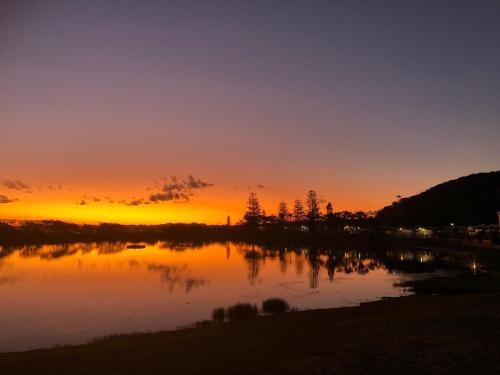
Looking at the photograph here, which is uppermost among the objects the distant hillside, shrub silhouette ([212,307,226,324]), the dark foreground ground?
the distant hillside

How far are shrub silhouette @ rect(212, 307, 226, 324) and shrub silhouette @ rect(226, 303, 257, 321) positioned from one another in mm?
338

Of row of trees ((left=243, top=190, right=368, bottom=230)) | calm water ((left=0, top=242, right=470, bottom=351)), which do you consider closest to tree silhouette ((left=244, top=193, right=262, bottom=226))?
row of trees ((left=243, top=190, right=368, bottom=230))

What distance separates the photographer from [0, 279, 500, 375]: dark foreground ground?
11.1 m

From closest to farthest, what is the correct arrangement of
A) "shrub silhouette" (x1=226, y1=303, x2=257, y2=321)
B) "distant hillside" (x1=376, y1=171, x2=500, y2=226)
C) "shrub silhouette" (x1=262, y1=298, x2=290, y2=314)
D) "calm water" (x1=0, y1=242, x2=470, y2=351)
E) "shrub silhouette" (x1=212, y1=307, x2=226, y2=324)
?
"calm water" (x1=0, y1=242, x2=470, y2=351)
"shrub silhouette" (x1=212, y1=307, x2=226, y2=324)
"shrub silhouette" (x1=226, y1=303, x2=257, y2=321)
"shrub silhouette" (x1=262, y1=298, x2=290, y2=314)
"distant hillside" (x1=376, y1=171, x2=500, y2=226)

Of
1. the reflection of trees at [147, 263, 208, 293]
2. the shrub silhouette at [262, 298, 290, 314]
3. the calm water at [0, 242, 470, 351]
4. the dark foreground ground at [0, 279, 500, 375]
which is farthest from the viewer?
the reflection of trees at [147, 263, 208, 293]

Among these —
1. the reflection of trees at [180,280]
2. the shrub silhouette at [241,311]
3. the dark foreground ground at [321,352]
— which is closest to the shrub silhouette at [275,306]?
the shrub silhouette at [241,311]

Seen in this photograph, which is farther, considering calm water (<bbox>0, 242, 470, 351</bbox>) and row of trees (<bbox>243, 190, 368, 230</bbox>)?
row of trees (<bbox>243, 190, 368, 230</bbox>)

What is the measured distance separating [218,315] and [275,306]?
4250mm

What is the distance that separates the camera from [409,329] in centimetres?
1484

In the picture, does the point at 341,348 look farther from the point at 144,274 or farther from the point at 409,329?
the point at 144,274

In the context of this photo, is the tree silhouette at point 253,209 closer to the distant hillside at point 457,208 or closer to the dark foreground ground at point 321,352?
the distant hillside at point 457,208

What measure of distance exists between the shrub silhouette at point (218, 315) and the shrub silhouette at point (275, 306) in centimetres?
263

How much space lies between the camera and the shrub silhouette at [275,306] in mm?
27031

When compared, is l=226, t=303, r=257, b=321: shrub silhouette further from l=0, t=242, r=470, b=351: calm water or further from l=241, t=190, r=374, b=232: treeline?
l=241, t=190, r=374, b=232: treeline
